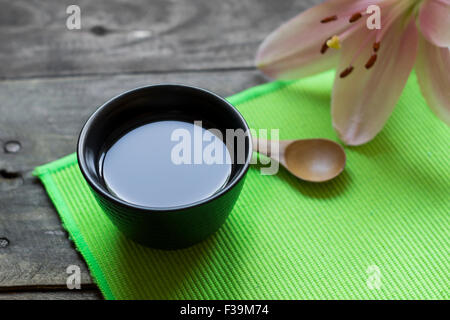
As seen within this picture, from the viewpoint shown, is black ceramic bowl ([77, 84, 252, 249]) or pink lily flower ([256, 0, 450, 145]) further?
pink lily flower ([256, 0, 450, 145])

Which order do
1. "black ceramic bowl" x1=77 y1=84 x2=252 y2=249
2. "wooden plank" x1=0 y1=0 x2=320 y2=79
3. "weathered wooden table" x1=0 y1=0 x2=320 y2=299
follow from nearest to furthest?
1. "black ceramic bowl" x1=77 y1=84 x2=252 y2=249
2. "weathered wooden table" x1=0 y1=0 x2=320 y2=299
3. "wooden plank" x1=0 y1=0 x2=320 y2=79

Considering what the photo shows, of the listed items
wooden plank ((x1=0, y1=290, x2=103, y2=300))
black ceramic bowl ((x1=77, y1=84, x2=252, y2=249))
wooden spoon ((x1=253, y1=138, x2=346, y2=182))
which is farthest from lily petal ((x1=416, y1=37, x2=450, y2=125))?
wooden plank ((x1=0, y1=290, x2=103, y2=300))

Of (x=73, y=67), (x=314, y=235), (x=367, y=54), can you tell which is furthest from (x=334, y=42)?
(x=73, y=67)

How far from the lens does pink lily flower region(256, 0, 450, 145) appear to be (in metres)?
0.53

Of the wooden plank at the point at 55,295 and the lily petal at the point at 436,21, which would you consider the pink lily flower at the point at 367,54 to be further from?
the wooden plank at the point at 55,295

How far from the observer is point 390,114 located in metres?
0.56

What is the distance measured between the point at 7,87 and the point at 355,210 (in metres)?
0.40

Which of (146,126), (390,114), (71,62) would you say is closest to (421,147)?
(390,114)

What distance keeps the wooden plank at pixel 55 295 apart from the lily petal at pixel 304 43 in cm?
30

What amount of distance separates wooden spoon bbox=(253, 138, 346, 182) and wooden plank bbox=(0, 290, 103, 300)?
0.21 m

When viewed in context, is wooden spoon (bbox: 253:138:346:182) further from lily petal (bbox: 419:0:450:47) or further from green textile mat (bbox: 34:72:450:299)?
lily petal (bbox: 419:0:450:47)

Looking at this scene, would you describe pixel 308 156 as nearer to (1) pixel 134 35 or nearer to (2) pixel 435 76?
(2) pixel 435 76

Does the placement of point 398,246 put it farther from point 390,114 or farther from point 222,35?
point 222,35

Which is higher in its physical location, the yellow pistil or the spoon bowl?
the yellow pistil
